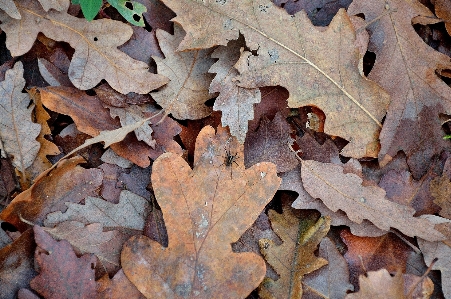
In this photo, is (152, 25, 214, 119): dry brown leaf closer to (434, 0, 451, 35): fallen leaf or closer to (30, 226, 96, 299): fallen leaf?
(30, 226, 96, 299): fallen leaf

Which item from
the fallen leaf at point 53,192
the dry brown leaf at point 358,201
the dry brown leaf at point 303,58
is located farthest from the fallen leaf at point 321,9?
the fallen leaf at point 53,192

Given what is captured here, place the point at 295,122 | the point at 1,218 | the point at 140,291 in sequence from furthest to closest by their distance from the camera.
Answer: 1. the point at 295,122
2. the point at 1,218
3. the point at 140,291

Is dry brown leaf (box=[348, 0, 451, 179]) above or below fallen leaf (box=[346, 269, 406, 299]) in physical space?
above

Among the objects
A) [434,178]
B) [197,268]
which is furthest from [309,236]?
[434,178]

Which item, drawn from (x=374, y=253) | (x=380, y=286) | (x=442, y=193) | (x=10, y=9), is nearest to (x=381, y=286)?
(x=380, y=286)

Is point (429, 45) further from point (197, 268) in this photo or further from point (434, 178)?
point (197, 268)

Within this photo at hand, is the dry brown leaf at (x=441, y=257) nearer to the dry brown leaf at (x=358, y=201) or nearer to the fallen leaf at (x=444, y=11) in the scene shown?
the dry brown leaf at (x=358, y=201)

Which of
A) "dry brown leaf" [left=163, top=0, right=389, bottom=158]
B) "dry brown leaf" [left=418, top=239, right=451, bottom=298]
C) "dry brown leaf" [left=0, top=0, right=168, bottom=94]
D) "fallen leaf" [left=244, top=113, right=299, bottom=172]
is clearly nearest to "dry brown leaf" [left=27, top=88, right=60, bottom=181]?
"dry brown leaf" [left=0, top=0, right=168, bottom=94]
